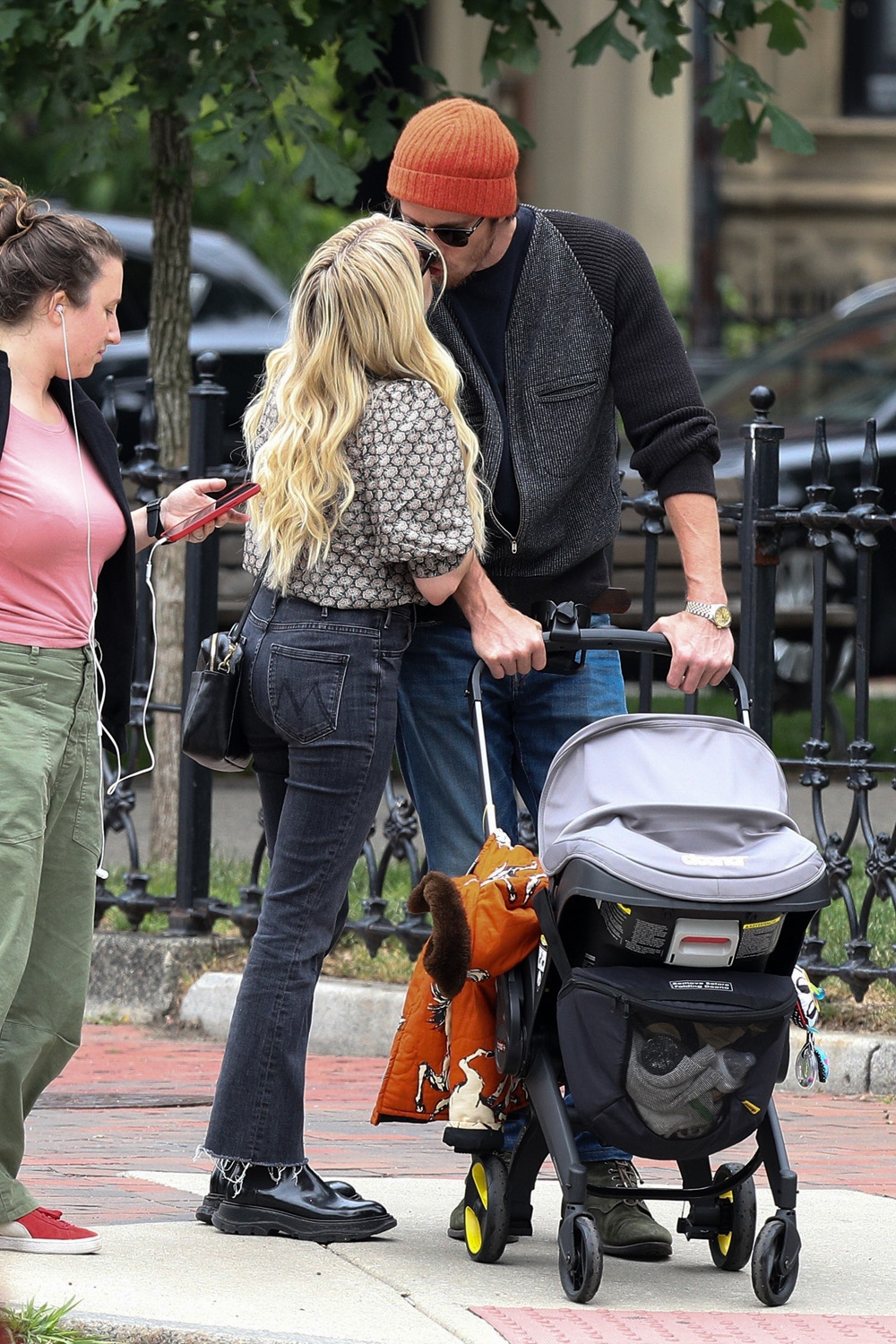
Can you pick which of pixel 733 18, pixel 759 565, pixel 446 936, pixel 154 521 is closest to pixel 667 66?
pixel 733 18

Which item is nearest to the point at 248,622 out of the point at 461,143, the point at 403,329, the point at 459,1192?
the point at 403,329

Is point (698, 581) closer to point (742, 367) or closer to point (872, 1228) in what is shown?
point (872, 1228)

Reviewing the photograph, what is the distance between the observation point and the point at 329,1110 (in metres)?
5.31

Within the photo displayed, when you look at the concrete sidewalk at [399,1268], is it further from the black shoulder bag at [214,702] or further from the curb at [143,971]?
the curb at [143,971]

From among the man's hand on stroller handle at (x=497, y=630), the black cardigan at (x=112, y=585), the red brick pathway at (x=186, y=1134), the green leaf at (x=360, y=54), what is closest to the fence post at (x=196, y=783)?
the red brick pathway at (x=186, y=1134)

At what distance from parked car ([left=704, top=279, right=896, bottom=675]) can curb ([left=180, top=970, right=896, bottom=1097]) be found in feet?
12.9

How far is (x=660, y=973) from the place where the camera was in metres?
3.48

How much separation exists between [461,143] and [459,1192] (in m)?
2.08

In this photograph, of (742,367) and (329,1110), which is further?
(742,367)

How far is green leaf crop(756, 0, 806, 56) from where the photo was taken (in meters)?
6.75

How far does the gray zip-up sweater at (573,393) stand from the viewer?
402 centimetres

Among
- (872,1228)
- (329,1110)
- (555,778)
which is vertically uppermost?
(555,778)

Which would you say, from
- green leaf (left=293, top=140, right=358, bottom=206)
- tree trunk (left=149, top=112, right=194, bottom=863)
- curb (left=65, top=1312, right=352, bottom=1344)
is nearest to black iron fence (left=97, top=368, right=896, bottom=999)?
tree trunk (left=149, top=112, right=194, bottom=863)

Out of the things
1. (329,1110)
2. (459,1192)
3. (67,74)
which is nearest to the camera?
(459,1192)
